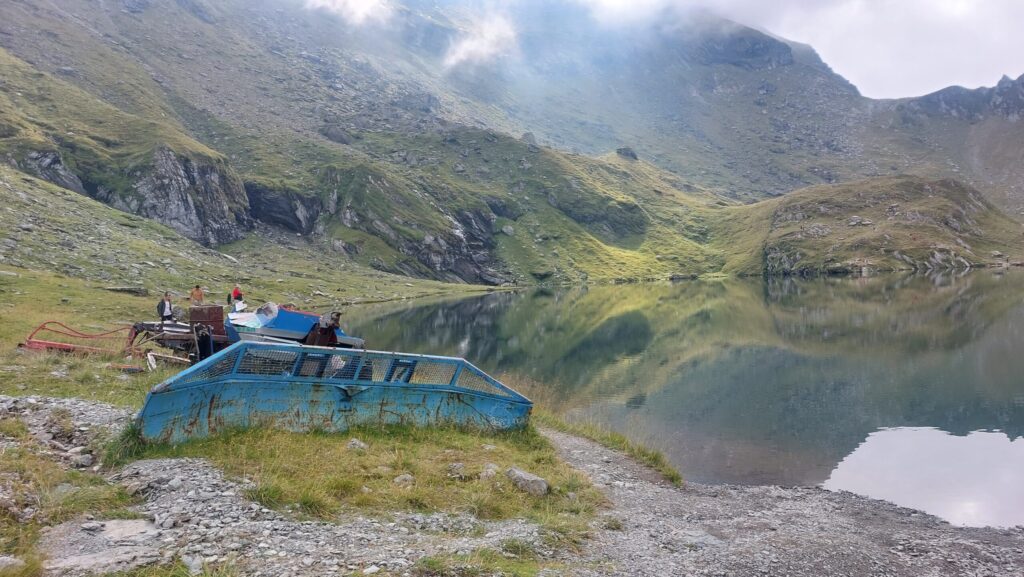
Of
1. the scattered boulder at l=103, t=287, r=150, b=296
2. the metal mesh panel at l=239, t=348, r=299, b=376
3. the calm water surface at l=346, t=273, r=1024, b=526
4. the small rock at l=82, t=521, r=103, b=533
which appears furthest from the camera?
the scattered boulder at l=103, t=287, r=150, b=296

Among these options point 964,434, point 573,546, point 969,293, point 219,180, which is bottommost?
point 573,546

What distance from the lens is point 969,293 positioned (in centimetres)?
10188

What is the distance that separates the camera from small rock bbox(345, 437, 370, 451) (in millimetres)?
15438

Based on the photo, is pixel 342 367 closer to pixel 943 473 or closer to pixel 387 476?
pixel 387 476

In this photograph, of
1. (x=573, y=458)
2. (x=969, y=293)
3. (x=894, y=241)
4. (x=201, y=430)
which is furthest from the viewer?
(x=894, y=241)

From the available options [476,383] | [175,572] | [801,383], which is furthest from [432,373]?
[801,383]

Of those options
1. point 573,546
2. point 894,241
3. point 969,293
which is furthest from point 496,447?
point 894,241

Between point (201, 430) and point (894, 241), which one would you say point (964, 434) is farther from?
point (894, 241)

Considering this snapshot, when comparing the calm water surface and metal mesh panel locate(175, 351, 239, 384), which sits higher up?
the calm water surface

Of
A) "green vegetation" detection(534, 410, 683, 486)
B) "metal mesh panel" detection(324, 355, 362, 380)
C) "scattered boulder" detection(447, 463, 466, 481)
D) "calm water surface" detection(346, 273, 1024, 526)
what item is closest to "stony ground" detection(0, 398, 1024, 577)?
"green vegetation" detection(534, 410, 683, 486)

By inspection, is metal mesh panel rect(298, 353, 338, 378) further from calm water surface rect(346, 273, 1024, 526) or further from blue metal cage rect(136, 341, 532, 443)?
calm water surface rect(346, 273, 1024, 526)

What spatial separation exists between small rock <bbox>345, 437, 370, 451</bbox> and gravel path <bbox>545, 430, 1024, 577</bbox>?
6.93 meters

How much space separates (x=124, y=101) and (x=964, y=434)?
229 metres

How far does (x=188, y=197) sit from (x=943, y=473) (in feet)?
525
